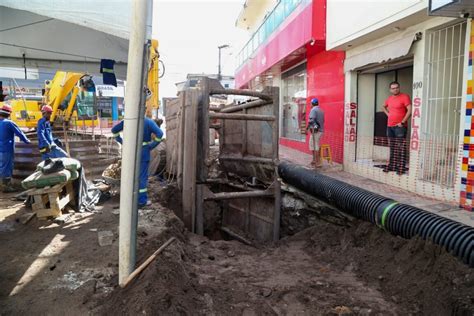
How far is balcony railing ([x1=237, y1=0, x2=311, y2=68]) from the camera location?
1210cm

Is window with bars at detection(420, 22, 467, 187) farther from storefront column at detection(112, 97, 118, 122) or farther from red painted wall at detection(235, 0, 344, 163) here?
storefront column at detection(112, 97, 118, 122)

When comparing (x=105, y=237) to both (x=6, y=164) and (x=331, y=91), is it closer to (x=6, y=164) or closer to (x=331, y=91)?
(x=6, y=164)

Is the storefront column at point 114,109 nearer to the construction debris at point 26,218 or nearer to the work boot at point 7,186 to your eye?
the work boot at point 7,186

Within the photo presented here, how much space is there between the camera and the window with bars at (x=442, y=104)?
20.0 feet

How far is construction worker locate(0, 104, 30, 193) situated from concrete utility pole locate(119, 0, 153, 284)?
238 inches

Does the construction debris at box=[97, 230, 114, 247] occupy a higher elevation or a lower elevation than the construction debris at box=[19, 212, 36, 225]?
lower

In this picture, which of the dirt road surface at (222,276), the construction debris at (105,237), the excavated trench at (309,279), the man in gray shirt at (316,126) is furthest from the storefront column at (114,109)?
the construction debris at (105,237)

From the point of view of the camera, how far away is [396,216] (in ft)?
14.5

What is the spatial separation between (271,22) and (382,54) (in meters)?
8.09

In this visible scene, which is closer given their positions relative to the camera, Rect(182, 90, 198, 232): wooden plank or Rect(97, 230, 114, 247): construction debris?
Rect(97, 230, 114, 247): construction debris

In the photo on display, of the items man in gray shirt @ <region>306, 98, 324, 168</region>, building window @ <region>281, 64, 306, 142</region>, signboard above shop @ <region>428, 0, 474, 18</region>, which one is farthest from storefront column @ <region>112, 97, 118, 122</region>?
signboard above shop @ <region>428, 0, 474, 18</region>

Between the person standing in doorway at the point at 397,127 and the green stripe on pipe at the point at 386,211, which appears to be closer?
the green stripe on pipe at the point at 386,211

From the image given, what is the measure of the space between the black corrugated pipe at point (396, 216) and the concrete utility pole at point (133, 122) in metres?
3.07

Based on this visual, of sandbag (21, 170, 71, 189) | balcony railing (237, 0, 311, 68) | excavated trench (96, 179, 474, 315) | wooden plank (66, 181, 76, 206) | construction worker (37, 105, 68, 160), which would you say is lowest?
excavated trench (96, 179, 474, 315)
